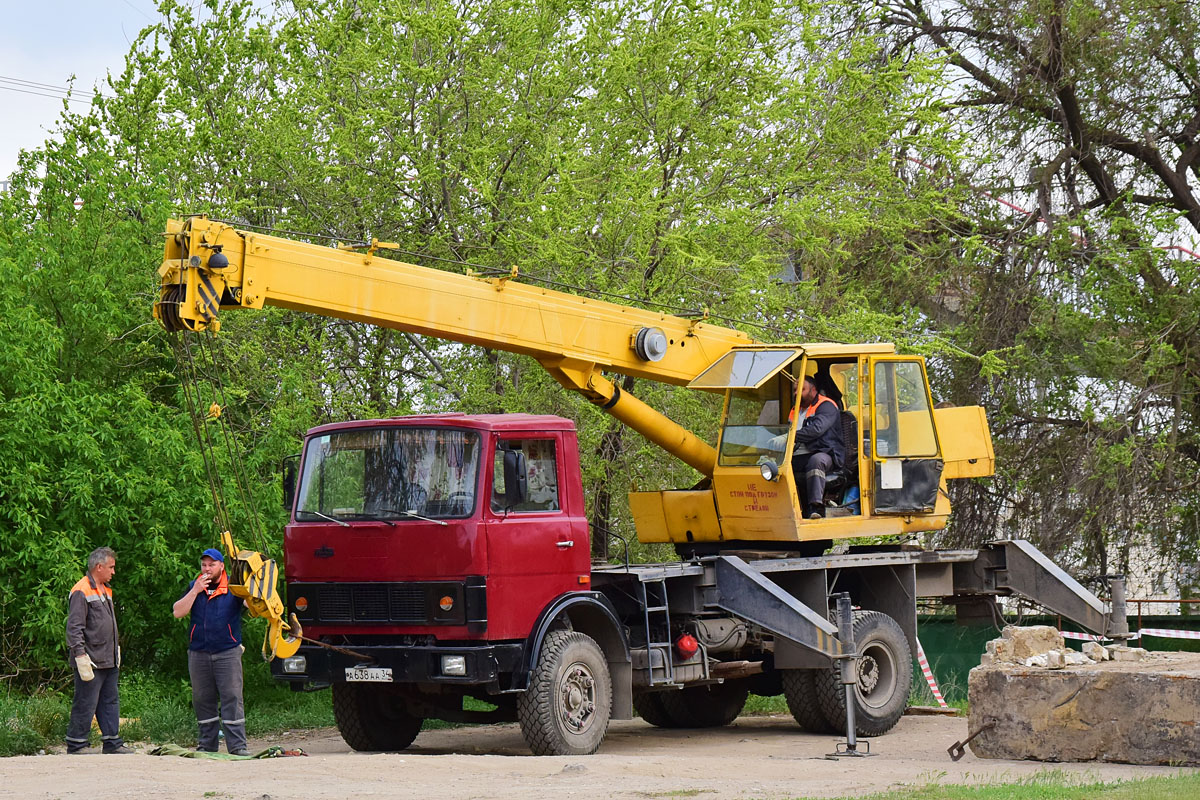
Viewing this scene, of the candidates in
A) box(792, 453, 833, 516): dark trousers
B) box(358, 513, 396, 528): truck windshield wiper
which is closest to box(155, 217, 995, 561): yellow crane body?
box(792, 453, 833, 516): dark trousers

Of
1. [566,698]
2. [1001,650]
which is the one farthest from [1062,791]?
[566,698]

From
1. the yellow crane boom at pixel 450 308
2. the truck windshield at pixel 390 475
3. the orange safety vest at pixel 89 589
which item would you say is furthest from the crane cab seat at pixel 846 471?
the orange safety vest at pixel 89 589

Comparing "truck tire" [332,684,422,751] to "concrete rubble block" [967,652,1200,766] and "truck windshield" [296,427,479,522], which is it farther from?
"concrete rubble block" [967,652,1200,766]

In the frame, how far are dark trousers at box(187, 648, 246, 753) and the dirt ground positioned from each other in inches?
36.8

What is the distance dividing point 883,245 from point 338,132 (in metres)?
8.00

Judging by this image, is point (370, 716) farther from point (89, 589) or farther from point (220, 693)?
point (89, 589)

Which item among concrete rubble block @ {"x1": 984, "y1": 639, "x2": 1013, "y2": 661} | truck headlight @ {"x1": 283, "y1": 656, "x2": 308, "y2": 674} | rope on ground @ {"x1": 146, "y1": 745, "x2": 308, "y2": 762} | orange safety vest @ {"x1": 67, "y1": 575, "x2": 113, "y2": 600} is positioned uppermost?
orange safety vest @ {"x1": 67, "y1": 575, "x2": 113, "y2": 600}

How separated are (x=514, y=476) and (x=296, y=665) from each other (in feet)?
7.47

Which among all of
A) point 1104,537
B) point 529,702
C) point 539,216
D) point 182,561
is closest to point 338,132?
point 539,216

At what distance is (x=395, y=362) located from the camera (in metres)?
16.6

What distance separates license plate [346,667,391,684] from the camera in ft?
36.8

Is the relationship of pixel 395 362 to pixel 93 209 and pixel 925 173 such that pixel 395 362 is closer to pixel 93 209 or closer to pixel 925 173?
pixel 93 209

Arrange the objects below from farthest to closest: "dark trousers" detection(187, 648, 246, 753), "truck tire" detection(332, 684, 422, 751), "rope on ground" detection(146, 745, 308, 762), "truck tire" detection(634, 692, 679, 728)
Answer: "truck tire" detection(634, 692, 679, 728) → "truck tire" detection(332, 684, 422, 751) → "dark trousers" detection(187, 648, 246, 753) → "rope on ground" detection(146, 745, 308, 762)

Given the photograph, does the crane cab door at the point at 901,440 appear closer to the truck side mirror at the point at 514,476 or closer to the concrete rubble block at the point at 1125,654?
the concrete rubble block at the point at 1125,654
